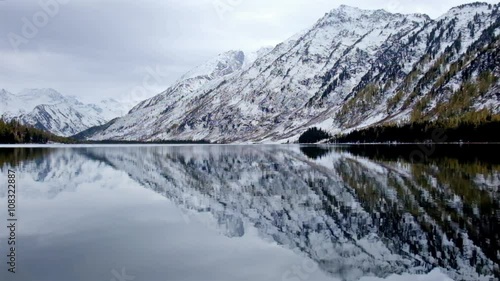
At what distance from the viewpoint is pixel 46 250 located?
25.7 metres

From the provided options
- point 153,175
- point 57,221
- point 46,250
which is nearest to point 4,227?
point 57,221

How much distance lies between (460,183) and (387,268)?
107 ft

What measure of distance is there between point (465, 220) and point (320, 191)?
2016 cm

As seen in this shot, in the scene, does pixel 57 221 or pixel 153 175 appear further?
pixel 153 175

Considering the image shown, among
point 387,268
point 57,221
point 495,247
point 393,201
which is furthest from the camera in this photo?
point 393,201

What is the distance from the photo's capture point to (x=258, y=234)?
1231 inches

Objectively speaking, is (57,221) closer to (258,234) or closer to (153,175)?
(258,234)

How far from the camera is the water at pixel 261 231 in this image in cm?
2264

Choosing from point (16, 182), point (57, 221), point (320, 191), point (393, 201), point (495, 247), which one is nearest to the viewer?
point (495, 247)

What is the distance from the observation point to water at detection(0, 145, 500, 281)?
22.6 metres

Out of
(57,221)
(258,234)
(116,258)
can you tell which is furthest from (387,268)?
(57,221)

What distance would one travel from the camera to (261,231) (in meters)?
32.2

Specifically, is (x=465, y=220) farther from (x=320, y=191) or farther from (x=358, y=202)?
(x=320, y=191)

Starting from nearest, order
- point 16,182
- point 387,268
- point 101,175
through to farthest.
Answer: point 387,268, point 16,182, point 101,175
